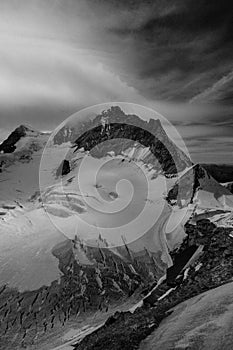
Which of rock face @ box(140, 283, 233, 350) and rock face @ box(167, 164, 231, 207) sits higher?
rock face @ box(167, 164, 231, 207)

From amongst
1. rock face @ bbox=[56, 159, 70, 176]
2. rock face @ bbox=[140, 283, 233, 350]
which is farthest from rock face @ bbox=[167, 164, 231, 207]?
rock face @ bbox=[140, 283, 233, 350]

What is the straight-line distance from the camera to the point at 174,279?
116 metres

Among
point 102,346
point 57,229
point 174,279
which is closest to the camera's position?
point 102,346

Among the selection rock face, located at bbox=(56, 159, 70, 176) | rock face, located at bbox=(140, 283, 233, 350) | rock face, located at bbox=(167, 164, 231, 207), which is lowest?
rock face, located at bbox=(140, 283, 233, 350)

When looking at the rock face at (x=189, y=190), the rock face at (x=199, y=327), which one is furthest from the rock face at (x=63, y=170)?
the rock face at (x=199, y=327)

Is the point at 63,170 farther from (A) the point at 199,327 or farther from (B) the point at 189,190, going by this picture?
(A) the point at 199,327

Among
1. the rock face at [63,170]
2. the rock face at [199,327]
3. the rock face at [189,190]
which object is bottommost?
the rock face at [199,327]

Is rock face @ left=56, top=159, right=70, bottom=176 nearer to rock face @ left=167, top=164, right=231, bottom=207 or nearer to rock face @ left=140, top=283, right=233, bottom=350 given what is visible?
rock face @ left=167, top=164, right=231, bottom=207

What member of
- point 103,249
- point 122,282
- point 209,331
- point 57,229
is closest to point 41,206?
point 57,229

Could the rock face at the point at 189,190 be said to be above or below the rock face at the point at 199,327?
above

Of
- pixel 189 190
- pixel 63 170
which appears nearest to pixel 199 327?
pixel 189 190

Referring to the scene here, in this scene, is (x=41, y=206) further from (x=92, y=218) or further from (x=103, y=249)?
(x=103, y=249)

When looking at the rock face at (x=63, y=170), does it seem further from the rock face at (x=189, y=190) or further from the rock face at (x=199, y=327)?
the rock face at (x=199, y=327)

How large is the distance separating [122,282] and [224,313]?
87932mm
